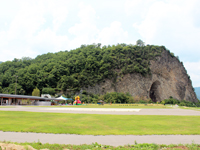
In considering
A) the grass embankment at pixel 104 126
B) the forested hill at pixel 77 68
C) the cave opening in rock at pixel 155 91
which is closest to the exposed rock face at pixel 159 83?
the cave opening in rock at pixel 155 91

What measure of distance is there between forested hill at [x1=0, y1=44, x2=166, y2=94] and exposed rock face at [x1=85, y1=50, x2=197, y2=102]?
364 centimetres

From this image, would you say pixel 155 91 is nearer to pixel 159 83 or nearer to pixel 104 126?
pixel 159 83

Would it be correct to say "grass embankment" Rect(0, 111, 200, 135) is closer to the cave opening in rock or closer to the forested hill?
the forested hill

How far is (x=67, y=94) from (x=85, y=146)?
98.0 metres

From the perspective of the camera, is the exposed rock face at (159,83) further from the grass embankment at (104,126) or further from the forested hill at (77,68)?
the grass embankment at (104,126)

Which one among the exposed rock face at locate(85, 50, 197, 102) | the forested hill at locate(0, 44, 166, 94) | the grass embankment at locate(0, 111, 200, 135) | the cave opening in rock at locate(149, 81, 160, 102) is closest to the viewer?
the grass embankment at locate(0, 111, 200, 135)

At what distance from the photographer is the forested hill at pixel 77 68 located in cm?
10181

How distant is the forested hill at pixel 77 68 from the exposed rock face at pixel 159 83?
11.9ft

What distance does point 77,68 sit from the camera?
113m

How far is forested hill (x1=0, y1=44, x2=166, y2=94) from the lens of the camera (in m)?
102

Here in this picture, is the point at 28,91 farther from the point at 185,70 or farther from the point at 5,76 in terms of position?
the point at 185,70

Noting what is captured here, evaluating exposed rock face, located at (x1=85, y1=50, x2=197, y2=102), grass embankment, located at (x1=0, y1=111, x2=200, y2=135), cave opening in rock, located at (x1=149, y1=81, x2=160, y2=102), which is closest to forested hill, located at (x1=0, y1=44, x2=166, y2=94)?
exposed rock face, located at (x1=85, y1=50, x2=197, y2=102)

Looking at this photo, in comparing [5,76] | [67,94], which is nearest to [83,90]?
[67,94]

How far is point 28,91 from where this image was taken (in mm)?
102750
